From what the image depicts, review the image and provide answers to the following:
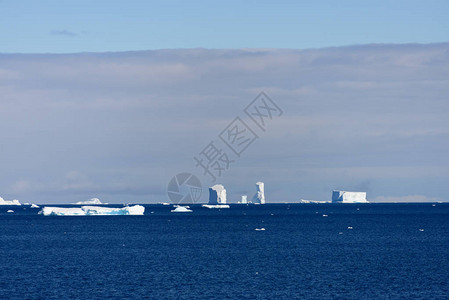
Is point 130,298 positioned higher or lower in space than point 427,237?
lower

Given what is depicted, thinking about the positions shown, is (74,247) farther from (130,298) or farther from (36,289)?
(130,298)

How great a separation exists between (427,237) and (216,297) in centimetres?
7660

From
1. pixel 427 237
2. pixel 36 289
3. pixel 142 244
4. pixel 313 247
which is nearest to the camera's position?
pixel 36 289

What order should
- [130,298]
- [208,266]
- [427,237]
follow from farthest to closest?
1. [427,237]
2. [208,266]
3. [130,298]

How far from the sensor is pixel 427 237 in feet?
411

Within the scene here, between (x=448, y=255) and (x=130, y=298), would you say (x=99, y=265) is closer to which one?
(x=130, y=298)

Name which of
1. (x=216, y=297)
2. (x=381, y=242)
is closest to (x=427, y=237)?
(x=381, y=242)

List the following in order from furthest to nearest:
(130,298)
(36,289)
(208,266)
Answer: (208,266) → (36,289) → (130,298)

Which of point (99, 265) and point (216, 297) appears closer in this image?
point (216, 297)

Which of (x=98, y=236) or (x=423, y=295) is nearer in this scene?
(x=423, y=295)

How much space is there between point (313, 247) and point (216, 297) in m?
47.1

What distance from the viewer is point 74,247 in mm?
106125

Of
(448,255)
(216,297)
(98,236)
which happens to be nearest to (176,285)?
(216,297)

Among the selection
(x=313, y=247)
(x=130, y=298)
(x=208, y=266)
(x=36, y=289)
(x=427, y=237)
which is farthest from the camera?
(x=427, y=237)
